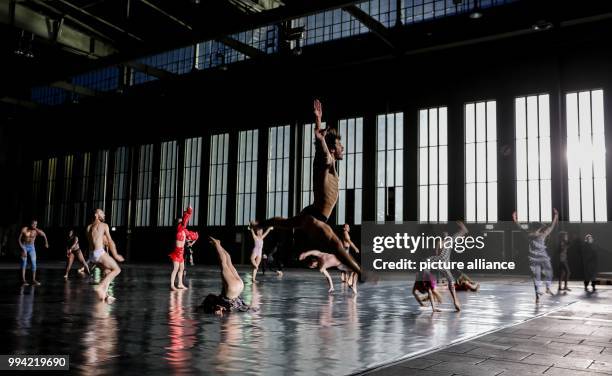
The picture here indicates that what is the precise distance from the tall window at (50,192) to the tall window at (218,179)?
675 inches

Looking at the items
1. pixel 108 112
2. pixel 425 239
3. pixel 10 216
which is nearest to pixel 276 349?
pixel 425 239

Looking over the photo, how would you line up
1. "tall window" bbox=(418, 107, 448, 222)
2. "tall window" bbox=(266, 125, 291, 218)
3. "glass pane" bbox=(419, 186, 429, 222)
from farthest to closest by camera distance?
1. "tall window" bbox=(266, 125, 291, 218)
2. "glass pane" bbox=(419, 186, 429, 222)
3. "tall window" bbox=(418, 107, 448, 222)

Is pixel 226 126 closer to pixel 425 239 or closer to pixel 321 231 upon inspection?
pixel 425 239

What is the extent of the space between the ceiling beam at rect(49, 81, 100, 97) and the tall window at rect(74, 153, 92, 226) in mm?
9711

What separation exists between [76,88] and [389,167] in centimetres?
2055

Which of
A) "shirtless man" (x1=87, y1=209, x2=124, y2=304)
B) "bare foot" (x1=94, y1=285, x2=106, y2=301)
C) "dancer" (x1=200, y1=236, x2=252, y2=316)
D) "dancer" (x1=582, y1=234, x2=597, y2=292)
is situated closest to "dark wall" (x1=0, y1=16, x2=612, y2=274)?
"dancer" (x1=582, y1=234, x2=597, y2=292)

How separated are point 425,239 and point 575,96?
10057mm

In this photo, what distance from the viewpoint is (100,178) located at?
1695 inches

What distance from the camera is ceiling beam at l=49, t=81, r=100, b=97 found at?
33219mm

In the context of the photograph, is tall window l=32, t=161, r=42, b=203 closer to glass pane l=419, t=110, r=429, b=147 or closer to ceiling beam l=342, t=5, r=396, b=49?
glass pane l=419, t=110, r=429, b=147

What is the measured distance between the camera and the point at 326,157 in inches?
228

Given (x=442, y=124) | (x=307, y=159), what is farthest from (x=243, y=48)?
(x=442, y=124)

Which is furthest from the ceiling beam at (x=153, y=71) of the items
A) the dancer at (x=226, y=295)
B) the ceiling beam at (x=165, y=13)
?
the dancer at (x=226, y=295)

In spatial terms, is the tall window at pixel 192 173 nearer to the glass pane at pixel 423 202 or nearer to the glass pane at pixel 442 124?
the glass pane at pixel 423 202
